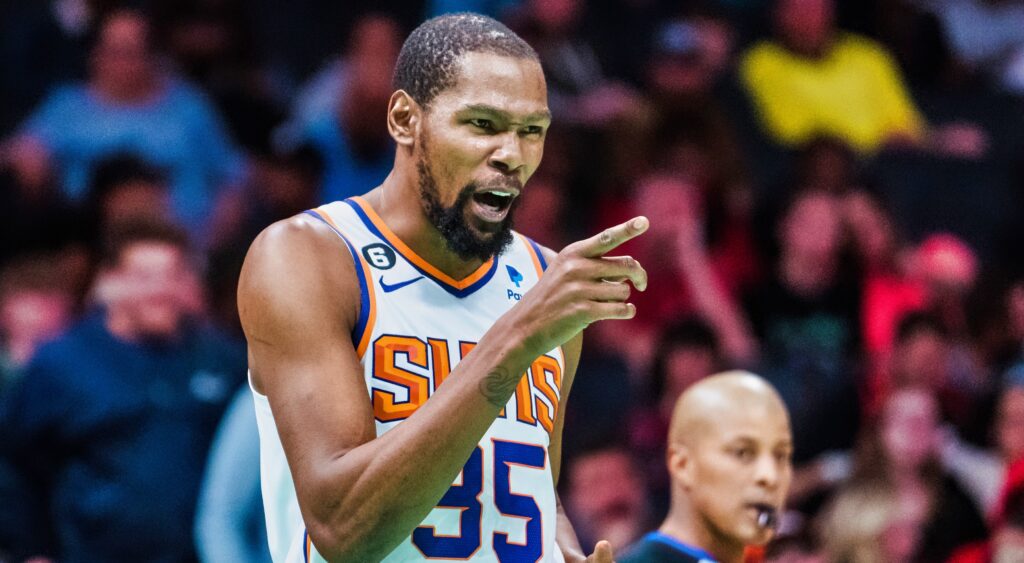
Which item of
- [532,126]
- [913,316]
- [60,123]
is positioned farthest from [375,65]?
[532,126]

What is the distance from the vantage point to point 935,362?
27.8 feet

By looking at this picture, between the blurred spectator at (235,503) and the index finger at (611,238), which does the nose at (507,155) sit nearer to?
the index finger at (611,238)

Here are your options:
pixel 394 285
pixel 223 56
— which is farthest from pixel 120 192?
pixel 394 285

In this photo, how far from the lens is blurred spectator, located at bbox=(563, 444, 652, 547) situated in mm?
7277

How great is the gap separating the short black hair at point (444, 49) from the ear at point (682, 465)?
7.07 feet

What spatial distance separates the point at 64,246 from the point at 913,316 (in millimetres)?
4612

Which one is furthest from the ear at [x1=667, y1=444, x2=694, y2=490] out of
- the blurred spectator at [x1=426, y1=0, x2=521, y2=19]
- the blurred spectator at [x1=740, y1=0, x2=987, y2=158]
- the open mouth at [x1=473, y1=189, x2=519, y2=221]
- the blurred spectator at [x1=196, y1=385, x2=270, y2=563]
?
the blurred spectator at [x1=740, y1=0, x2=987, y2=158]

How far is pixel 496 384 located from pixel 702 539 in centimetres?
236

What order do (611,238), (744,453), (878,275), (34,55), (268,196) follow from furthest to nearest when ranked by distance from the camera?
(34,55) → (878,275) → (268,196) → (744,453) → (611,238)

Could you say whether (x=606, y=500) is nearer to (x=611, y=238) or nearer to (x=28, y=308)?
(x=28, y=308)

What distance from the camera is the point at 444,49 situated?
3.48 meters

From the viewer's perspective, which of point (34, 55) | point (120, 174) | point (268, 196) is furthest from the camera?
point (34, 55)

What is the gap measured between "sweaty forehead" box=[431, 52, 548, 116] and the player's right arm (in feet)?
1.68

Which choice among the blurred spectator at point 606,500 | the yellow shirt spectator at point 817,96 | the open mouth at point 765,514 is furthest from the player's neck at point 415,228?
the yellow shirt spectator at point 817,96
